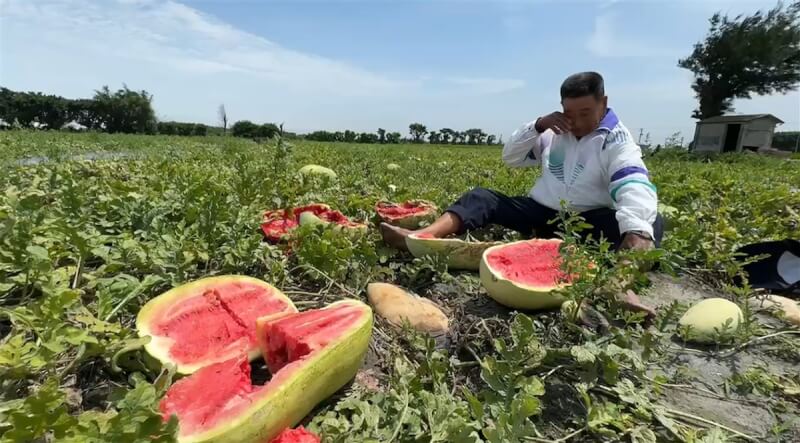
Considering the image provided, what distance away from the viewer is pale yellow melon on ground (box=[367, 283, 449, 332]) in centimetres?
218

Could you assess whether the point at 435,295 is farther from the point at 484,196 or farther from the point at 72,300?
the point at 72,300

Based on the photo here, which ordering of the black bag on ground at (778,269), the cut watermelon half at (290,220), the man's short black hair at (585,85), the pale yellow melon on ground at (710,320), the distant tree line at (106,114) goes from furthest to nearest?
the distant tree line at (106,114), the man's short black hair at (585,85), the cut watermelon half at (290,220), the black bag on ground at (778,269), the pale yellow melon on ground at (710,320)

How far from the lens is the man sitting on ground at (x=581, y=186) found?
116 inches

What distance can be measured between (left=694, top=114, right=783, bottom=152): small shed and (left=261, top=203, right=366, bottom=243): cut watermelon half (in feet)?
104

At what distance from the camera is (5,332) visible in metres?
1.80

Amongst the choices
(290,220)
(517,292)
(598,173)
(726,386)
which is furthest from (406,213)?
(726,386)

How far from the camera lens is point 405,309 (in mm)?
2217

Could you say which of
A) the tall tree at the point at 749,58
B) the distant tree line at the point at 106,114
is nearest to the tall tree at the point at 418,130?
the distant tree line at the point at 106,114

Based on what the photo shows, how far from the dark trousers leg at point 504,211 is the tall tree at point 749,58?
3385cm

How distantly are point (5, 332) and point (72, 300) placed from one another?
638 mm

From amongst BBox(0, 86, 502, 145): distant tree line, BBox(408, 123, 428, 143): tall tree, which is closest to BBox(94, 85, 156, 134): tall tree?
BBox(0, 86, 502, 145): distant tree line

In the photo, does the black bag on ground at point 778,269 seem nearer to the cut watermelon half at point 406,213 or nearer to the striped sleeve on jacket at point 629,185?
the striped sleeve on jacket at point 629,185

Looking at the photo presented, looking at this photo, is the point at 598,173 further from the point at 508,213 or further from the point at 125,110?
the point at 125,110

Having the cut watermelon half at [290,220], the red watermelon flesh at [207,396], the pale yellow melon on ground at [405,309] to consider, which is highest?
the cut watermelon half at [290,220]
